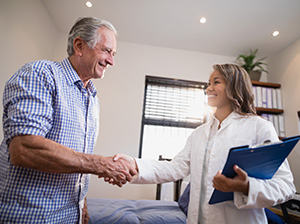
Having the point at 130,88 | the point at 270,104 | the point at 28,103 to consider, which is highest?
the point at 130,88

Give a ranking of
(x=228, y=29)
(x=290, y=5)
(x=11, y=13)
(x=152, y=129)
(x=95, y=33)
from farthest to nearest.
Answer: (x=152, y=129) < (x=228, y=29) < (x=290, y=5) < (x=11, y=13) < (x=95, y=33)

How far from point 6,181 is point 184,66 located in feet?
9.85

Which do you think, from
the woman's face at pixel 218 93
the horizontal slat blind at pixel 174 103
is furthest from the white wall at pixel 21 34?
the woman's face at pixel 218 93

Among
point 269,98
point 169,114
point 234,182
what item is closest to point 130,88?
point 169,114

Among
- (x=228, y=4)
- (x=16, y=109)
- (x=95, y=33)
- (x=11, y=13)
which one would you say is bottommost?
(x=16, y=109)

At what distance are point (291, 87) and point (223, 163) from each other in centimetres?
266

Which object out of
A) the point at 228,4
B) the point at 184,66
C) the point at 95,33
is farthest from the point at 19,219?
the point at 184,66

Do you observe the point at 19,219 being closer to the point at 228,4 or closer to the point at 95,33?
the point at 95,33

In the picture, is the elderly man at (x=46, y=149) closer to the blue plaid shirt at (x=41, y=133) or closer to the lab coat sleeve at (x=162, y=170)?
the blue plaid shirt at (x=41, y=133)

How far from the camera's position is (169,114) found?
325cm

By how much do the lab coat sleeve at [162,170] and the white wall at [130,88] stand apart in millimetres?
1702

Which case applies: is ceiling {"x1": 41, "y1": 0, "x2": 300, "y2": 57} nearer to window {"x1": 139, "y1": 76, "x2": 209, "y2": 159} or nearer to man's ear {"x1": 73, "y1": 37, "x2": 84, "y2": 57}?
window {"x1": 139, "y1": 76, "x2": 209, "y2": 159}

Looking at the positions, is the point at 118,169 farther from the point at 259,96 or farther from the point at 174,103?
the point at 259,96

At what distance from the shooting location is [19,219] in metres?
0.80
